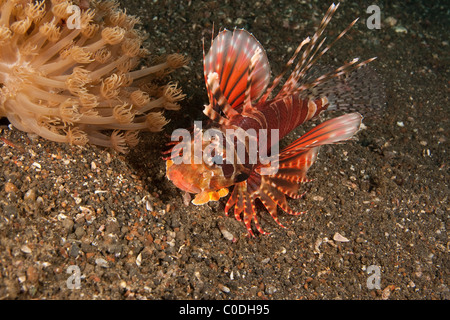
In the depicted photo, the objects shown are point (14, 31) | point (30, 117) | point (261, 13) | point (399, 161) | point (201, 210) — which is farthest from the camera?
point (261, 13)

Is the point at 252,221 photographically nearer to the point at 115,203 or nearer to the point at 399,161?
the point at 115,203

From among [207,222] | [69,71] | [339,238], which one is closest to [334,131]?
[339,238]

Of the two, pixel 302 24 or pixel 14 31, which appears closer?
pixel 14 31

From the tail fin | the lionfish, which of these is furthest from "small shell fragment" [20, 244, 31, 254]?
the tail fin

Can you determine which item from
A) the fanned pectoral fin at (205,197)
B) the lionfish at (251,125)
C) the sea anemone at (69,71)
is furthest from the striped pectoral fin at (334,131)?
the sea anemone at (69,71)

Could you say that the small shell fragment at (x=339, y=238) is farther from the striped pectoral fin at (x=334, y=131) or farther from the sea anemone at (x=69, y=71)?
the sea anemone at (x=69, y=71)

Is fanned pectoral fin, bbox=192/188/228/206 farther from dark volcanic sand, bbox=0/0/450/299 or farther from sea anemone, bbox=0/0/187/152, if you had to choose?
sea anemone, bbox=0/0/187/152

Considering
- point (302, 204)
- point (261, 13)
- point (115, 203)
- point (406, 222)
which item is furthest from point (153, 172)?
point (261, 13)

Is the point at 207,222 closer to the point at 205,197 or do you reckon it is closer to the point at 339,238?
the point at 205,197

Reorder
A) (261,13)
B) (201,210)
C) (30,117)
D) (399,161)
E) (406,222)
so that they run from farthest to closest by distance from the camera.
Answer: (261,13), (399,161), (406,222), (201,210), (30,117)
